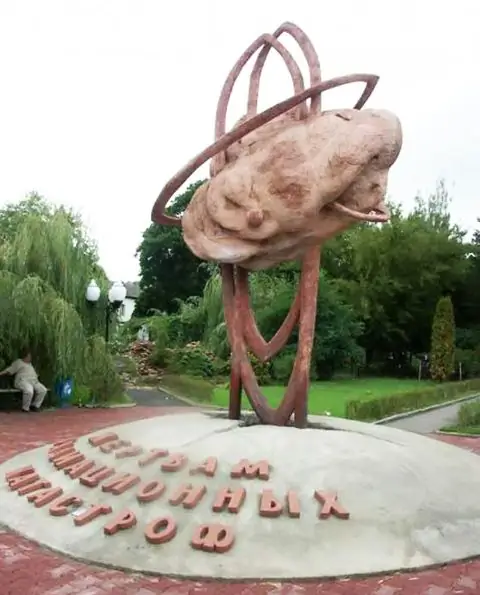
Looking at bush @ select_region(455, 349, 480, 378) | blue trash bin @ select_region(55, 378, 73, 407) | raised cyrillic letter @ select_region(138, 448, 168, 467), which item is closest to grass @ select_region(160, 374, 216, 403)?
blue trash bin @ select_region(55, 378, 73, 407)

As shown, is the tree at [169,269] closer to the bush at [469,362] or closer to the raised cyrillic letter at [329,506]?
the bush at [469,362]

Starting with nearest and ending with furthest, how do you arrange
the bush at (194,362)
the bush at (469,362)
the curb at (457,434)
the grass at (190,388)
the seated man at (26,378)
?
the curb at (457,434)
the seated man at (26,378)
the grass at (190,388)
the bush at (194,362)
the bush at (469,362)

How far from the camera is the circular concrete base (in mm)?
5938

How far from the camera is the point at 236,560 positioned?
19.3ft

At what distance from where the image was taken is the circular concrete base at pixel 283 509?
19.5 ft

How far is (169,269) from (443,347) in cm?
1986

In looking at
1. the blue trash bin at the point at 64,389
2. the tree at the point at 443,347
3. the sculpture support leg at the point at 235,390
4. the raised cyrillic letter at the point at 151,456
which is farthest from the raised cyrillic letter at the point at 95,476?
the tree at the point at 443,347

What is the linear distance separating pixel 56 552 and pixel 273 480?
6.77ft

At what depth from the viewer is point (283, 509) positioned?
6.55m

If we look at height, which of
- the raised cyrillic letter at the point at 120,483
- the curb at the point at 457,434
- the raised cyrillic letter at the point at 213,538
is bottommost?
the raised cyrillic letter at the point at 213,538

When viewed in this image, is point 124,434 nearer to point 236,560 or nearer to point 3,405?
point 236,560

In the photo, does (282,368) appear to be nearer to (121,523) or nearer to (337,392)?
(337,392)

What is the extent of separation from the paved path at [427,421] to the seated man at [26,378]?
303 inches

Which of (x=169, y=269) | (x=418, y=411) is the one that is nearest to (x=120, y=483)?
(x=418, y=411)
